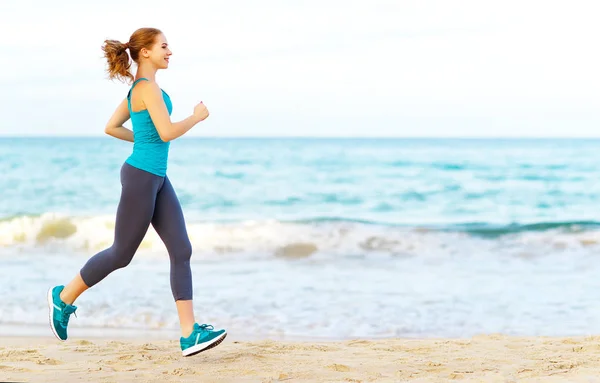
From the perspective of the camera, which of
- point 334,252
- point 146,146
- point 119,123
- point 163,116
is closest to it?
point 163,116

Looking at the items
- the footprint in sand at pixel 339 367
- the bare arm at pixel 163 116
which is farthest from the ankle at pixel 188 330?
the bare arm at pixel 163 116

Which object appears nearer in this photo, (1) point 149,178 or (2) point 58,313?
(1) point 149,178

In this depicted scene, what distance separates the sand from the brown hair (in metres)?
1.57

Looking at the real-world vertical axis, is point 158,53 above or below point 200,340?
above

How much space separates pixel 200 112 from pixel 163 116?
0.59ft

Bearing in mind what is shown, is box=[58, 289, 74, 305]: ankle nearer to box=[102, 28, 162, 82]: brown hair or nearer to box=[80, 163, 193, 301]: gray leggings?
box=[80, 163, 193, 301]: gray leggings

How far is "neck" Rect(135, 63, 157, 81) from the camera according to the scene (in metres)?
3.62

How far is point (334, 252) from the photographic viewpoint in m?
10.4

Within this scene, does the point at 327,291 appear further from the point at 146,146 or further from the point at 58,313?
the point at 146,146

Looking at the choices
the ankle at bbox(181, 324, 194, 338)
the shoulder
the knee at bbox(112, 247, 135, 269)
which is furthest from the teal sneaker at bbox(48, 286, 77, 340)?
the shoulder

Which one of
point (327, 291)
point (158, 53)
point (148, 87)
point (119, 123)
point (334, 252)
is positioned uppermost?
point (158, 53)

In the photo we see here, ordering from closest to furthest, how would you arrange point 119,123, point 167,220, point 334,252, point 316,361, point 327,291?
point 167,220
point 119,123
point 316,361
point 327,291
point 334,252

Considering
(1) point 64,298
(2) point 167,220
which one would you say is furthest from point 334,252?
(2) point 167,220

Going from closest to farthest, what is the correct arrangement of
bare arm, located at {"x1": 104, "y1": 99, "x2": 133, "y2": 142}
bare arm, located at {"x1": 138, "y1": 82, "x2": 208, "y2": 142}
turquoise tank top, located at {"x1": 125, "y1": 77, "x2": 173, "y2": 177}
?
1. bare arm, located at {"x1": 138, "y1": 82, "x2": 208, "y2": 142}
2. turquoise tank top, located at {"x1": 125, "y1": 77, "x2": 173, "y2": 177}
3. bare arm, located at {"x1": 104, "y1": 99, "x2": 133, "y2": 142}
